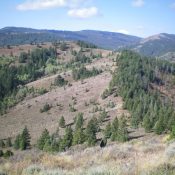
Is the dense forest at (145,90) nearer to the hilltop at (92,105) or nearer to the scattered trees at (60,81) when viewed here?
the hilltop at (92,105)

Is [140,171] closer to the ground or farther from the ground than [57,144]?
farther from the ground

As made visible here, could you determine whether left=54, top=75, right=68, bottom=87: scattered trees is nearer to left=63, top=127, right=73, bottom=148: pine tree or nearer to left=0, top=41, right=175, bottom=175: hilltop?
left=0, top=41, right=175, bottom=175: hilltop

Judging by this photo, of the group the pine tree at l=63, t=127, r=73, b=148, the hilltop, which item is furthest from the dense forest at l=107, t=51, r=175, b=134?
the pine tree at l=63, t=127, r=73, b=148

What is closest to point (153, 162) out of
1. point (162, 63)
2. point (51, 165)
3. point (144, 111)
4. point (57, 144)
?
point (51, 165)

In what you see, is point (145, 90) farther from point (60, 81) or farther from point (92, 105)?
point (60, 81)

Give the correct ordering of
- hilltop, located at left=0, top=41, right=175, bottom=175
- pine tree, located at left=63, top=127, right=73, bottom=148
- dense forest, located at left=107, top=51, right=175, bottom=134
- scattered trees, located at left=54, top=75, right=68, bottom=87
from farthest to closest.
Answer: scattered trees, located at left=54, top=75, right=68, bottom=87
dense forest, located at left=107, top=51, right=175, bottom=134
hilltop, located at left=0, top=41, right=175, bottom=175
pine tree, located at left=63, top=127, right=73, bottom=148

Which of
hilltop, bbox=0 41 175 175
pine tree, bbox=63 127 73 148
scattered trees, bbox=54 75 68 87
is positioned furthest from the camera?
scattered trees, bbox=54 75 68 87

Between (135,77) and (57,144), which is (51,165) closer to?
(57,144)

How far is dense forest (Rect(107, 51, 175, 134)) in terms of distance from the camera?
226ft

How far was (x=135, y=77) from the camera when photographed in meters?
135

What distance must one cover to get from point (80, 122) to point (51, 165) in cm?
7090

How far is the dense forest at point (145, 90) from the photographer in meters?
68.9

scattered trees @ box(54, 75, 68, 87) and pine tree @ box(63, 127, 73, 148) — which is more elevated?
pine tree @ box(63, 127, 73, 148)

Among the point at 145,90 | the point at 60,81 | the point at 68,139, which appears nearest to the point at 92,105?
the point at 145,90
